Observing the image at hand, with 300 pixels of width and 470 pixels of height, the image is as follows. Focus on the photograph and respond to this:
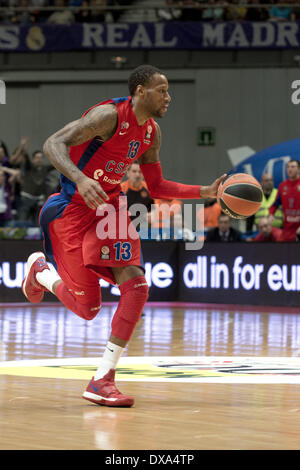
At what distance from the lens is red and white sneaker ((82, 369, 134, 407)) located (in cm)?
546

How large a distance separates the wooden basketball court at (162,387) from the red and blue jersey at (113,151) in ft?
4.83

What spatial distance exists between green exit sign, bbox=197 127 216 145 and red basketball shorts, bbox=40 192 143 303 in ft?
47.5

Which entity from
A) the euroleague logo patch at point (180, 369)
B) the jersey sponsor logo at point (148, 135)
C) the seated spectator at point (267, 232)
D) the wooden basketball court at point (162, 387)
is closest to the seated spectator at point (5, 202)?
the wooden basketball court at point (162, 387)

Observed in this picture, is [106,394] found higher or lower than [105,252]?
lower

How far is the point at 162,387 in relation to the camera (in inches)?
251

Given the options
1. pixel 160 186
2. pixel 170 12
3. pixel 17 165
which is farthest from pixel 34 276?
pixel 170 12

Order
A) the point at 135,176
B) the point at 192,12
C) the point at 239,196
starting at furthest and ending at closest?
the point at 192,12, the point at 135,176, the point at 239,196

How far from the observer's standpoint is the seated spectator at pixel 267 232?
14.1m

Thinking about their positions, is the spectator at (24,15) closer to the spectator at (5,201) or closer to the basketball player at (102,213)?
the spectator at (5,201)

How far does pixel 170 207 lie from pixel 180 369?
665 centimetres

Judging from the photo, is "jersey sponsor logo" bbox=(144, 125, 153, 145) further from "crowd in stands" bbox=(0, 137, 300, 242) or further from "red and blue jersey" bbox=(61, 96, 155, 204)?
"crowd in stands" bbox=(0, 137, 300, 242)

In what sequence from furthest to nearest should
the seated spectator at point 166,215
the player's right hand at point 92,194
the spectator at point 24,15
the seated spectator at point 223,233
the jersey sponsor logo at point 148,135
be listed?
the spectator at point 24,15, the seated spectator at point 223,233, the seated spectator at point 166,215, the jersey sponsor logo at point 148,135, the player's right hand at point 92,194

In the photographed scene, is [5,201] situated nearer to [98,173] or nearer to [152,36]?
[152,36]

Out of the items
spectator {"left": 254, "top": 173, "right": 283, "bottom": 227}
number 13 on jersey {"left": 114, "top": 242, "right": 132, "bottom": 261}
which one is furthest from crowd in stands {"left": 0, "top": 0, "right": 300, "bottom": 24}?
number 13 on jersey {"left": 114, "top": 242, "right": 132, "bottom": 261}
